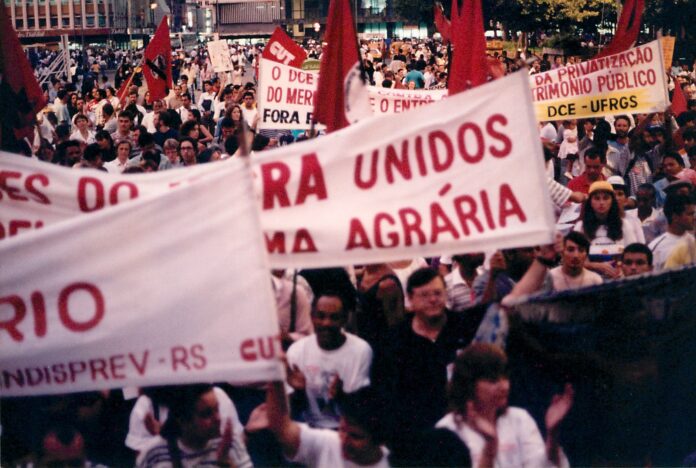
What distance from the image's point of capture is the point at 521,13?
43.7 m

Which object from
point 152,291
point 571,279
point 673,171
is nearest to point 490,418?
point 152,291

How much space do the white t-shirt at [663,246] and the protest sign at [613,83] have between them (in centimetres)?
240

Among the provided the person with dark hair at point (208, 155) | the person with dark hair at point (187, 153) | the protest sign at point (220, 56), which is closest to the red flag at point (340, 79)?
the person with dark hair at point (208, 155)

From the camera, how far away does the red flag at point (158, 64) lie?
1277cm

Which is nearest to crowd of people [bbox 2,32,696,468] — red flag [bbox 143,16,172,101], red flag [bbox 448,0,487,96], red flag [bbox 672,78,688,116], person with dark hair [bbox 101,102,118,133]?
red flag [bbox 448,0,487,96]

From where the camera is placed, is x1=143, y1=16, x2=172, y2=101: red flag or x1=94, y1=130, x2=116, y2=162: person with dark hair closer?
x1=94, y1=130, x2=116, y2=162: person with dark hair

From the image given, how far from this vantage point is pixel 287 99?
9.73 metres

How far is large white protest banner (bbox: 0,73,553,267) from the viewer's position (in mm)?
4062

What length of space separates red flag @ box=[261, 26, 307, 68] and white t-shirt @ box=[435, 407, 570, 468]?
7.59 metres

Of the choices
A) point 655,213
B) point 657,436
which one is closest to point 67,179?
point 657,436

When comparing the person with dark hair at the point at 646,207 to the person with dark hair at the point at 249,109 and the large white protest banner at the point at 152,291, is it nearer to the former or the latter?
the large white protest banner at the point at 152,291

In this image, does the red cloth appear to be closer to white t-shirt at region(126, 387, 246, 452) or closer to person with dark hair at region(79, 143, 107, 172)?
person with dark hair at region(79, 143, 107, 172)

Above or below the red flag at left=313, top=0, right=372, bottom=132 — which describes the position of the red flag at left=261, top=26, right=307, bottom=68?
above

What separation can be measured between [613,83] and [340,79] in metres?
3.17
